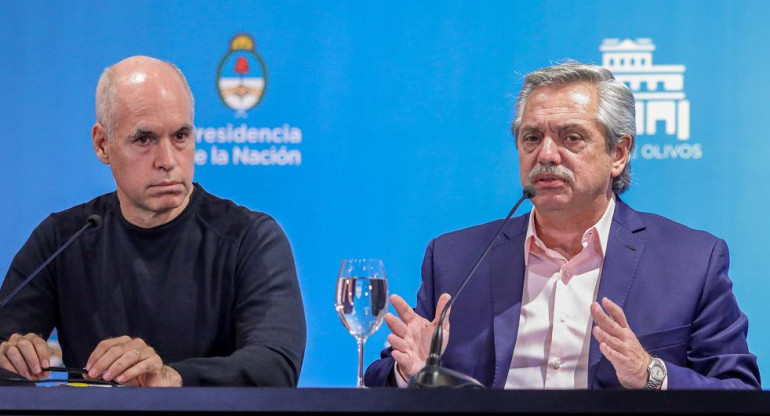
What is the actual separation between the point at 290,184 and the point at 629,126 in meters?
1.54

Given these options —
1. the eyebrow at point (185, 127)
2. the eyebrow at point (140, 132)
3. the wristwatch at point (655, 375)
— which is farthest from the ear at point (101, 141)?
the wristwatch at point (655, 375)

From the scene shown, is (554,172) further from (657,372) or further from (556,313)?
(657,372)

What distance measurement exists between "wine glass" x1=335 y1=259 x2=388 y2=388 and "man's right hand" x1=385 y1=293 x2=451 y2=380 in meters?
0.04

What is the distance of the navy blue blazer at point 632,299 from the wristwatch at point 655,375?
0.25ft

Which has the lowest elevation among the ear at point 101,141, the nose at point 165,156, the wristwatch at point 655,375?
the wristwatch at point 655,375

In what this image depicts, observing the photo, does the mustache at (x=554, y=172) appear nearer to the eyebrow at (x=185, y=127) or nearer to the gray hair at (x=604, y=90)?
the gray hair at (x=604, y=90)

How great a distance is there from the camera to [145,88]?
2768 millimetres

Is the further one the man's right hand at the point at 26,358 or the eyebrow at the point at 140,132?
the eyebrow at the point at 140,132

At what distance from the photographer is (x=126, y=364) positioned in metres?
2.16

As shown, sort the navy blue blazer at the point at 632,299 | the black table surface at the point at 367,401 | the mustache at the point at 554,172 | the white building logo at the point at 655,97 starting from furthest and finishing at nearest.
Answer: the white building logo at the point at 655,97
the mustache at the point at 554,172
the navy blue blazer at the point at 632,299
the black table surface at the point at 367,401

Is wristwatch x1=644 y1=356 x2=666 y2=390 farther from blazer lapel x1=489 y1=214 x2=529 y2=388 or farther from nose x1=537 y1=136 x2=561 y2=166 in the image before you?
nose x1=537 y1=136 x2=561 y2=166

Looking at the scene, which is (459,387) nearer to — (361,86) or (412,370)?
(412,370)

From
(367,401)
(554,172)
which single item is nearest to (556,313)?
(554,172)

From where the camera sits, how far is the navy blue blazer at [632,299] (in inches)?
99.7
